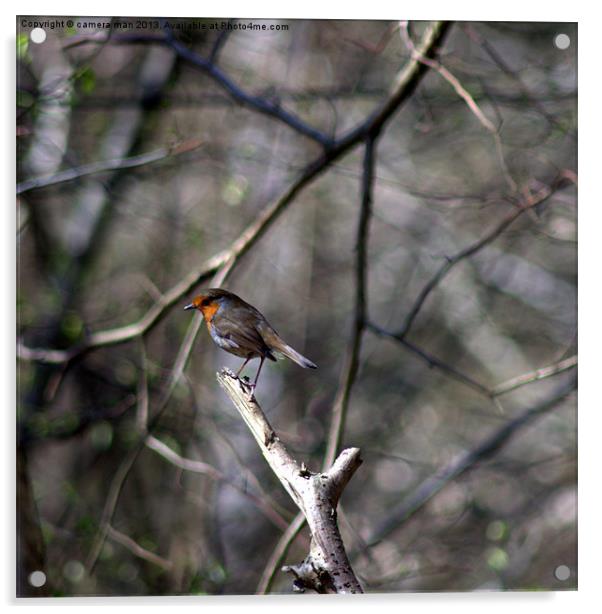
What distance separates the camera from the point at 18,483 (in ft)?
6.18

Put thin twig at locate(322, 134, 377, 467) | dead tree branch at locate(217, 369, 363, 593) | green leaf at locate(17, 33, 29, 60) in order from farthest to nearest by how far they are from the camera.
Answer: thin twig at locate(322, 134, 377, 467)
green leaf at locate(17, 33, 29, 60)
dead tree branch at locate(217, 369, 363, 593)

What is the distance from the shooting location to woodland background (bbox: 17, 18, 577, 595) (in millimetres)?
1925

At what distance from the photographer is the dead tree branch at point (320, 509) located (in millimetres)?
1600

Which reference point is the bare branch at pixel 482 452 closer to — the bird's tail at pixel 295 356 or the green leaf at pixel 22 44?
the bird's tail at pixel 295 356

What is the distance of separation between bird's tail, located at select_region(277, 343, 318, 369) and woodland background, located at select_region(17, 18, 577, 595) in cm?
4

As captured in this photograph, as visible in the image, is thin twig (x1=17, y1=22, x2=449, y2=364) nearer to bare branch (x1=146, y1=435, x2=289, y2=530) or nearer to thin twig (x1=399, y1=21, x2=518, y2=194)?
thin twig (x1=399, y1=21, x2=518, y2=194)

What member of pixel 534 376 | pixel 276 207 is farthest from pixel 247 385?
pixel 534 376

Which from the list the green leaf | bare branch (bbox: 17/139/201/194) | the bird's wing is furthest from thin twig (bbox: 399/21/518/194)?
the green leaf

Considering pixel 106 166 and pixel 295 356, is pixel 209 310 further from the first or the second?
pixel 106 166

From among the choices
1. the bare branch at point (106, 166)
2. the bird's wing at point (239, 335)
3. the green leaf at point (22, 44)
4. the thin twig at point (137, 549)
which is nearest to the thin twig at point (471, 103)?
the bare branch at point (106, 166)

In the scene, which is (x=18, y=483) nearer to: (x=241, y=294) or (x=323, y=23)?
(x=241, y=294)

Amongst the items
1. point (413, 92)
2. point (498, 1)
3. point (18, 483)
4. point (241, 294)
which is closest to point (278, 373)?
point (241, 294)

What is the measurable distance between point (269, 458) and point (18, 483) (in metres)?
0.65

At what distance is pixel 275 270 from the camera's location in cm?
207
